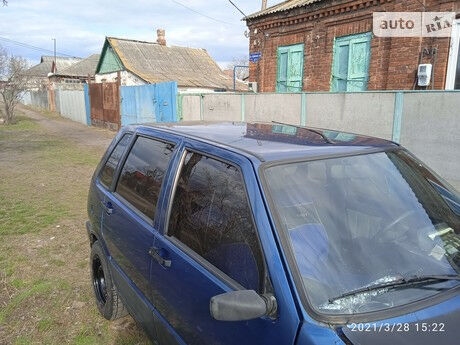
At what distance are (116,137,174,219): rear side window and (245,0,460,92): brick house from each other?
24.0 ft

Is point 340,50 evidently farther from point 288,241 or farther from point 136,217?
point 288,241

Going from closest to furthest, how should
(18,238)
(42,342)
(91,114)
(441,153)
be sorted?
(42,342), (18,238), (441,153), (91,114)

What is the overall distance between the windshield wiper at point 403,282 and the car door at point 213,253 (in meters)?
0.27

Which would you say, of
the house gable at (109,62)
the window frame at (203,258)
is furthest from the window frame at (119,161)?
the house gable at (109,62)

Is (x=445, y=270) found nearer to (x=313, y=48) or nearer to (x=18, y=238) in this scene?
(x=18, y=238)

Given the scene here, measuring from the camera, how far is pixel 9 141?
48.9 ft

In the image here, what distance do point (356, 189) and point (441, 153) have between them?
4725 millimetres

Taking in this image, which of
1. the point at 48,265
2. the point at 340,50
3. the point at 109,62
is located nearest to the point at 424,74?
the point at 340,50

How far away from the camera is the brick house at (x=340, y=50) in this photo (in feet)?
25.2

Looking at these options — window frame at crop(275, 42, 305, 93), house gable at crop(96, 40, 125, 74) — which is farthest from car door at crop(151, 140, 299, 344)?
house gable at crop(96, 40, 125, 74)

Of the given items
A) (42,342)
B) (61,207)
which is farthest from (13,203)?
(42,342)

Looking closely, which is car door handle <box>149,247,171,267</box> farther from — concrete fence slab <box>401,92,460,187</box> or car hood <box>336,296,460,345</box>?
concrete fence slab <box>401,92,460,187</box>

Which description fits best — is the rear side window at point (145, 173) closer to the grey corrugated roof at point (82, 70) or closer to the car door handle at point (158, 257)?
the car door handle at point (158, 257)

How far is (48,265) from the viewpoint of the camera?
4105 mm
